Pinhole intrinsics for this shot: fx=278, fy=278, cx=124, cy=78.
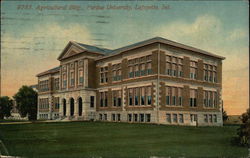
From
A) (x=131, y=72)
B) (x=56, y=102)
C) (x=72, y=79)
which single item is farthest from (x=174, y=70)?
(x=56, y=102)

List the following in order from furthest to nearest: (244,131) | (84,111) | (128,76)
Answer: (84,111), (128,76), (244,131)

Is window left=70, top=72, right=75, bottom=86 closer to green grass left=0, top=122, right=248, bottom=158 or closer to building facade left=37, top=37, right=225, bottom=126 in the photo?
building facade left=37, top=37, right=225, bottom=126

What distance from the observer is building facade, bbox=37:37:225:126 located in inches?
1158

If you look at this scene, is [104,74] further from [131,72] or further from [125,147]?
[125,147]

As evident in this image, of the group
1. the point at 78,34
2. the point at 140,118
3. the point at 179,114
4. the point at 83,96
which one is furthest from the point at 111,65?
the point at 78,34

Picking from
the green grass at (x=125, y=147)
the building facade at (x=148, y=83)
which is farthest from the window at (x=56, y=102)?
the green grass at (x=125, y=147)

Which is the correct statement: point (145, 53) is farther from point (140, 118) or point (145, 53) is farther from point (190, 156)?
point (190, 156)

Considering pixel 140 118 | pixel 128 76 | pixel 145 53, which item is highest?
pixel 145 53

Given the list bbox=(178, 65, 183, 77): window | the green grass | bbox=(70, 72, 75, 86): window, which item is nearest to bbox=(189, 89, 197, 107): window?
bbox=(178, 65, 183, 77): window

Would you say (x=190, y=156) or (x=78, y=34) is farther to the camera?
(x=78, y=34)

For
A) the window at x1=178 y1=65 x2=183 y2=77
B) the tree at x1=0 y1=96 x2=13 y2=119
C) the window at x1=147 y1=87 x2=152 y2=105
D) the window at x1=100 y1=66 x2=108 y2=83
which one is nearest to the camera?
the tree at x1=0 y1=96 x2=13 y2=119

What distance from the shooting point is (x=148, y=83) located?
3023cm

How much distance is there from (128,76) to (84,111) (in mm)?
9395

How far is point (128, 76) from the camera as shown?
33438 mm
